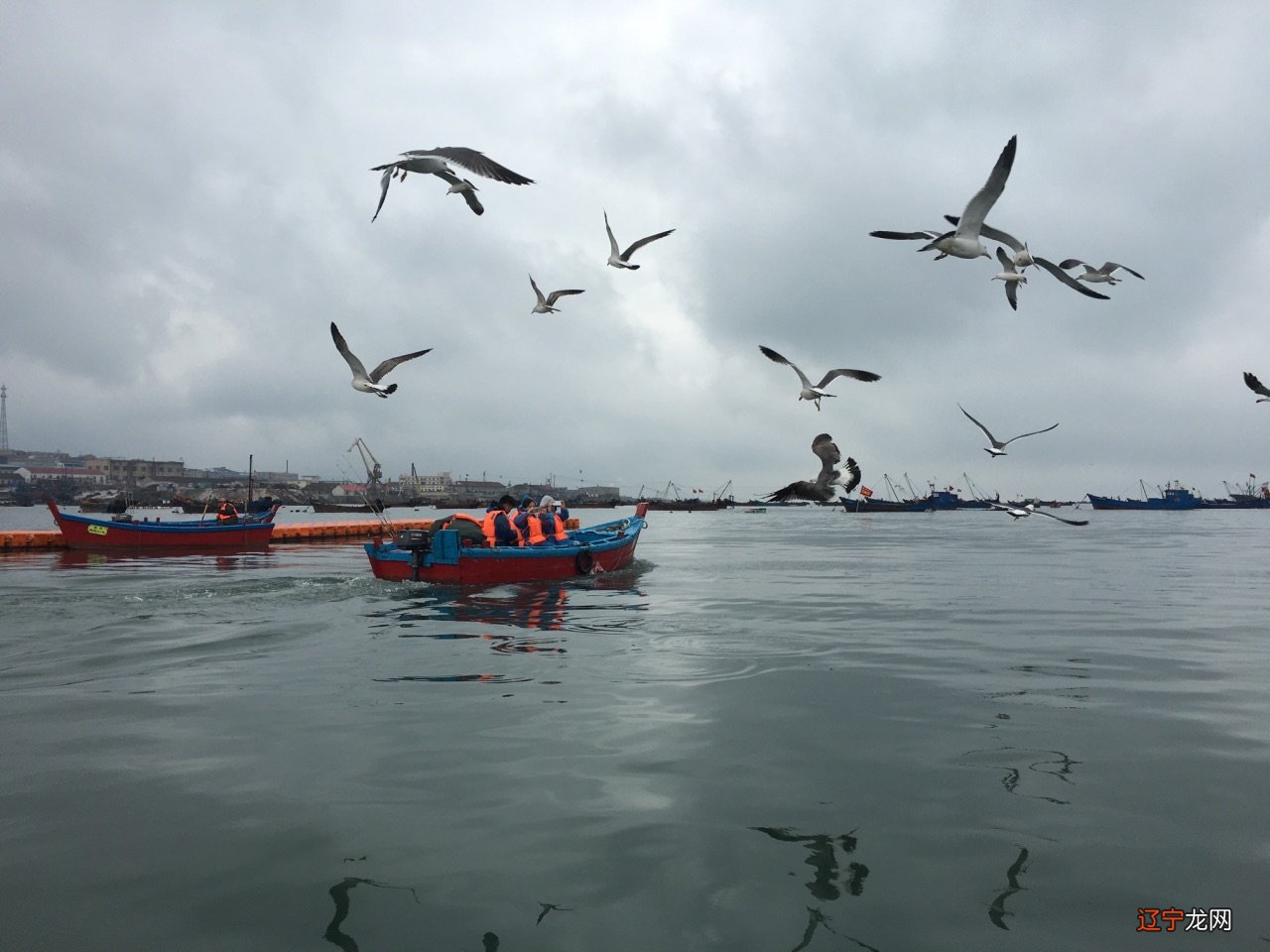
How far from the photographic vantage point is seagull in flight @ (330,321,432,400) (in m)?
17.3

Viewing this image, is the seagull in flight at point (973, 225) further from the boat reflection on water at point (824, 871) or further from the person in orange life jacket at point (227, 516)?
the person in orange life jacket at point (227, 516)

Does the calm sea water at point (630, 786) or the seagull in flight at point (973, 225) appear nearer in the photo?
the calm sea water at point (630, 786)

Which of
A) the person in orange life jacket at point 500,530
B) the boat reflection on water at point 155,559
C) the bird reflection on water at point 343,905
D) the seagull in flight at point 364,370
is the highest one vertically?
the seagull in flight at point 364,370

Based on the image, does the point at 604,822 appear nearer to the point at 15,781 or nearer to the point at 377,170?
the point at 15,781

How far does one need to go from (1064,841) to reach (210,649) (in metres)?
12.5

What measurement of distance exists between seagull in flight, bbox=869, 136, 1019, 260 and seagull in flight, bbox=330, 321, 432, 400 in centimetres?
972

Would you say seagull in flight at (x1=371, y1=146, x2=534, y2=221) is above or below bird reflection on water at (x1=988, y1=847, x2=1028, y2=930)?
above

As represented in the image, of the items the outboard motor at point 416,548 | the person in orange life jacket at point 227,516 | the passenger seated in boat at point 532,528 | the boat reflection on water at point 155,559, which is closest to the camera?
the outboard motor at point 416,548

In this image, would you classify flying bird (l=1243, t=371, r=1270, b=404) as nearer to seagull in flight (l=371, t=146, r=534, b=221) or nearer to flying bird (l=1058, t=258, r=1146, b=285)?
flying bird (l=1058, t=258, r=1146, b=285)

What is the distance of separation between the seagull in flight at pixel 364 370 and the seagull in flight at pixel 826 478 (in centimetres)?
840

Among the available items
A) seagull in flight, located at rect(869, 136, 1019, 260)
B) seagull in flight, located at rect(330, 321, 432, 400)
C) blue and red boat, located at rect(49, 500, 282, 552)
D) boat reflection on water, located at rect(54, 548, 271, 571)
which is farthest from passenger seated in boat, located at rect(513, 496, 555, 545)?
blue and red boat, located at rect(49, 500, 282, 552)

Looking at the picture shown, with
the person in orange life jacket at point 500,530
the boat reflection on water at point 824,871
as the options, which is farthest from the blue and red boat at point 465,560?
the boat reflection on water at point 824,871

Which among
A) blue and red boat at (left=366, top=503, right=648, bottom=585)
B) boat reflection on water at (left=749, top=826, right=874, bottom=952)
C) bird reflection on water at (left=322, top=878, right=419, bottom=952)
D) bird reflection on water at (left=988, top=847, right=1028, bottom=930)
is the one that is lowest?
bird reflection on water at (left=322, top=878, right=419, bottom=952)

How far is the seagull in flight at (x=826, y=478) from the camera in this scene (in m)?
12.0
